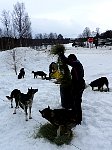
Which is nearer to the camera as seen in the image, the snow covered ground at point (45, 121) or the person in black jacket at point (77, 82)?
the snow covered ground at point (45, 121)

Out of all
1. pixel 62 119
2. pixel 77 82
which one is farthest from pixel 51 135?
pixel 77 82

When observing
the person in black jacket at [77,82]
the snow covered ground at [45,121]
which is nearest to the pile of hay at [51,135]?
the snow covered ground at [45,121]

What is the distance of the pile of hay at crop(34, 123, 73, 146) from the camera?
25.4 feet

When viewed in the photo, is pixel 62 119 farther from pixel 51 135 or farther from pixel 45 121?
pixel 45 121

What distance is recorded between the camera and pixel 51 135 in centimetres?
806

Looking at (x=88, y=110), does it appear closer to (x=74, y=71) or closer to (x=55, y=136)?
(x=74, y=71)

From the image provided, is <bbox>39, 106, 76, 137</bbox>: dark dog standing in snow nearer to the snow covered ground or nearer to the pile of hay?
the pile of hay

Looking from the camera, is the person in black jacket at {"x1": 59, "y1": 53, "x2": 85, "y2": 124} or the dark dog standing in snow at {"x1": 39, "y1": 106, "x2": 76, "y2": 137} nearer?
the dark dog standing in snow at {"x1": 39, "y1": 106, "x2": 76, "y2": 137}

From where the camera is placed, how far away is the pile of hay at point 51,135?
7742mm

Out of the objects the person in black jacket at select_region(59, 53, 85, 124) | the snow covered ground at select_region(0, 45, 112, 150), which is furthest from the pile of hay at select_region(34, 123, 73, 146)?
the person in black jacket at select_region(59, 53, 85, 124)

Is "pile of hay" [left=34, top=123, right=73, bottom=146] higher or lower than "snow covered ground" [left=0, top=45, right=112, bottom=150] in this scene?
higher

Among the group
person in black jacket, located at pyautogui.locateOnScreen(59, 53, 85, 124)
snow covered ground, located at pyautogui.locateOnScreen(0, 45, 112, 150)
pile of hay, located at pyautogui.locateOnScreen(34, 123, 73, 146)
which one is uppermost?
person in black jacket, located at pyautogui.locateOnScreen(59, 53, 85, 124)

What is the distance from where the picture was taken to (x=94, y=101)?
11797mm

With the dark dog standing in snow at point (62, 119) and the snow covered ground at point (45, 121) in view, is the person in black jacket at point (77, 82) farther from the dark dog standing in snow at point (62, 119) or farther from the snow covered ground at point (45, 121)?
the dark dog standing in snow at point (62, 119)
